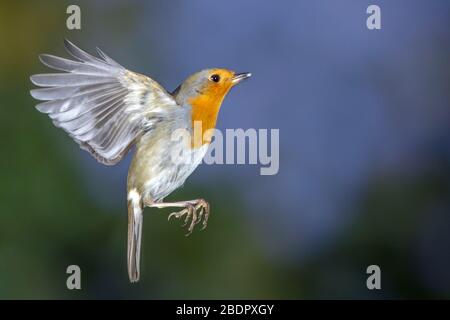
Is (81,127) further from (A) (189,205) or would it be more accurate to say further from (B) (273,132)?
(B) (273,132)

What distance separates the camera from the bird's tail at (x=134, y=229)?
230cm

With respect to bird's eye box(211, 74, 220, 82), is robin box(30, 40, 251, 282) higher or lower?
lower

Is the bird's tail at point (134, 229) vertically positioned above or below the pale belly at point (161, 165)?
below

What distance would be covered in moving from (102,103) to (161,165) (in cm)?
27

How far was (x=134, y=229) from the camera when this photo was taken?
2332 millimetres

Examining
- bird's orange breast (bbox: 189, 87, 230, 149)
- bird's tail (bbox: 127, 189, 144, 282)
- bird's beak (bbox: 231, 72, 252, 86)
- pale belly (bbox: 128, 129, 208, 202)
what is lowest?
bird's tail (bbox: 127, 189, 144, 282)

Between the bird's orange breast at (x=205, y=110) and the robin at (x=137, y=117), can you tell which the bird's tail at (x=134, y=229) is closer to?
the robin at (x=137, y=117)

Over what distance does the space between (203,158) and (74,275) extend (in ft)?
2.99

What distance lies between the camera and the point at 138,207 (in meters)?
2.31

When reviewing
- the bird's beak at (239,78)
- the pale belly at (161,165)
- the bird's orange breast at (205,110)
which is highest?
the bird's beak at (239,78)

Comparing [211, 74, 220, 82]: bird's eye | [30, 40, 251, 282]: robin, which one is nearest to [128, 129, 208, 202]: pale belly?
[30, 40, 251, 282]: robin

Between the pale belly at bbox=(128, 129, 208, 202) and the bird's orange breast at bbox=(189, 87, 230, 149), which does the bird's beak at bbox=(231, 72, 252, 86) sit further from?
the pale belly at bbox=(128, 129, 208, 202)

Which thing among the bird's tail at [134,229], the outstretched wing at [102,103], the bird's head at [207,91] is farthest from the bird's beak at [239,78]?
the bird's tail at [134,229]

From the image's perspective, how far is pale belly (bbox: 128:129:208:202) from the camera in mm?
2234
